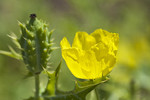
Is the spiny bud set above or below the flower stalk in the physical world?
above

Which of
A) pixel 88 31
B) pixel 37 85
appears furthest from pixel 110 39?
pixel 88 31

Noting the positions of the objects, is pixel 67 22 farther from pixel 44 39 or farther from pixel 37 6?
pixel 44 39

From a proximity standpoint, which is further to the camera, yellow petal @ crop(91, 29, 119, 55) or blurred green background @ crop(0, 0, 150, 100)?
blurred green background @ crop(0, 0, 150, 100)

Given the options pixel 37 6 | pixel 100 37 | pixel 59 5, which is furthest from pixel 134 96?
pixel 59 5

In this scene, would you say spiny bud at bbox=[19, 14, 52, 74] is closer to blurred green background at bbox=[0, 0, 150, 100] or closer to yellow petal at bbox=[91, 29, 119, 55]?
yellow petal at bbox=[91, 29, 119, 55]

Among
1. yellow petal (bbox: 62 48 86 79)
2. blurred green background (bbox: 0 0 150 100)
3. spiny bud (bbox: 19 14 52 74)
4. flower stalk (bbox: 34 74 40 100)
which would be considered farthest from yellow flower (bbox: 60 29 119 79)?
blurred green background (bbox: 0 0 150 100)
